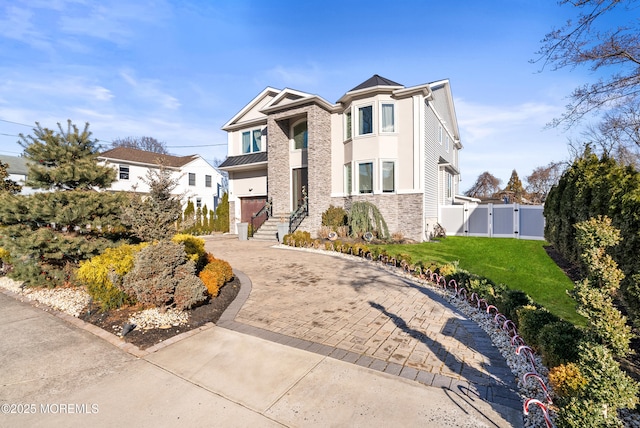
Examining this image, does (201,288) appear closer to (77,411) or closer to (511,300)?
(77,411)

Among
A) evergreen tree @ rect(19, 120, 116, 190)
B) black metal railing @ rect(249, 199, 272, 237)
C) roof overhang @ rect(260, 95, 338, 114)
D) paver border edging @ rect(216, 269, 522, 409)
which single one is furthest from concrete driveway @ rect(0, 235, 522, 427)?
black metal railing @ rect(249, 199, 272, 237)

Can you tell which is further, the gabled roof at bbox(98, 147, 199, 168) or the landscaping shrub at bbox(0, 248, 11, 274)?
the gabled roof at bbox(98, 147, 199, 168)

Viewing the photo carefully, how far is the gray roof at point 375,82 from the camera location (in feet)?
48.9

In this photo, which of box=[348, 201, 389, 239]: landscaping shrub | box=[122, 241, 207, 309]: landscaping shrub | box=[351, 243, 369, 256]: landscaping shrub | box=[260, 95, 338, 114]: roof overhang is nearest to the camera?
box=[122, 241, 207, 309]: landscaping shrub

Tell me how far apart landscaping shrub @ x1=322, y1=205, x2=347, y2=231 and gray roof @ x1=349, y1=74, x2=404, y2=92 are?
6.42 m

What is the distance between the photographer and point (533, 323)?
3.91 metres

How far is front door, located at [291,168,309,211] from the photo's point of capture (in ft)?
56.9

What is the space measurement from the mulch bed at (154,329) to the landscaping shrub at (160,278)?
0.28 meters

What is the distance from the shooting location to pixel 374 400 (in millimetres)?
2969

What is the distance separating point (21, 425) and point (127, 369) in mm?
996

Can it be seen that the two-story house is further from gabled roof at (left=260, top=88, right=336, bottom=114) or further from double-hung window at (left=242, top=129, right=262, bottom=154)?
double-hung window at (left=242, top=129, right=262, bottom=154)

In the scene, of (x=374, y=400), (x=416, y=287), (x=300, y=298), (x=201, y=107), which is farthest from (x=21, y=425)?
(x=201, y=107)

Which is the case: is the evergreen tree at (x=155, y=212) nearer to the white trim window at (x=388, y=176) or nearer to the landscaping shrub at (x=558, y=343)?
the landscaping shrub at (x=558, y=343)

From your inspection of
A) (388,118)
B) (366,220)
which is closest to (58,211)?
(366,220)
